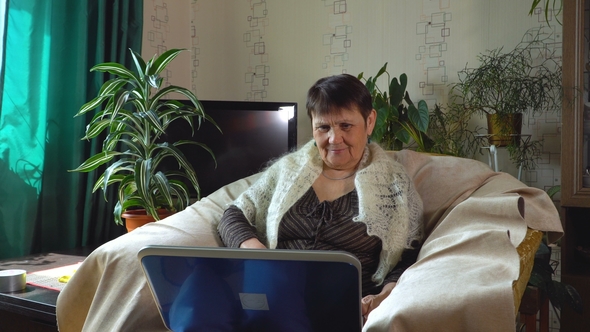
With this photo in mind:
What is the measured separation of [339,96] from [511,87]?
82 centimetres

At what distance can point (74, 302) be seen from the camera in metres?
1.44

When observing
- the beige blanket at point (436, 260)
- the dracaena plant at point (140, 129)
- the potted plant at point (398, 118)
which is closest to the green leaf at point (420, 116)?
the potted plant at point (398, 118)

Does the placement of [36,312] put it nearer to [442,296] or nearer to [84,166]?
[84,166]

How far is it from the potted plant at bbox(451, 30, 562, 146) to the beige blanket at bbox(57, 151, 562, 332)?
46cm

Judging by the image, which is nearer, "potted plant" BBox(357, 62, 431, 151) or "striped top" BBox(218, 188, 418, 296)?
"striped top" BBox(218, 188, 418, 296)

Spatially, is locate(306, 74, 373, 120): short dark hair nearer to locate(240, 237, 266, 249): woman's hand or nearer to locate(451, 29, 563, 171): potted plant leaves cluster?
locate(240, 237, 266, 249): woman's hand

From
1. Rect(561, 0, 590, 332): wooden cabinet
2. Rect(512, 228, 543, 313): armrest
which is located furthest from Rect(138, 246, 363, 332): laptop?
Rect(561, 0, 590, 332): wooden cabinet

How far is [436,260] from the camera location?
123 cm

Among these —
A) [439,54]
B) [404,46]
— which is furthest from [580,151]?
[404,46]

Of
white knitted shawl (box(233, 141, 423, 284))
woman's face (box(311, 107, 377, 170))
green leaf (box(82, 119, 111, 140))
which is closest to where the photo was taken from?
white knitted shawl (box(233, 141, 423, 284))

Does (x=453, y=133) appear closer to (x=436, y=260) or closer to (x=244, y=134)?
(x=244, y=134)

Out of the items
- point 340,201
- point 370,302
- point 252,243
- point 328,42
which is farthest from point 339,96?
point 328,42

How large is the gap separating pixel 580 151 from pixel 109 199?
6.03 feet

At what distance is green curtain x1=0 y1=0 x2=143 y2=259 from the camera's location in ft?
6.94
